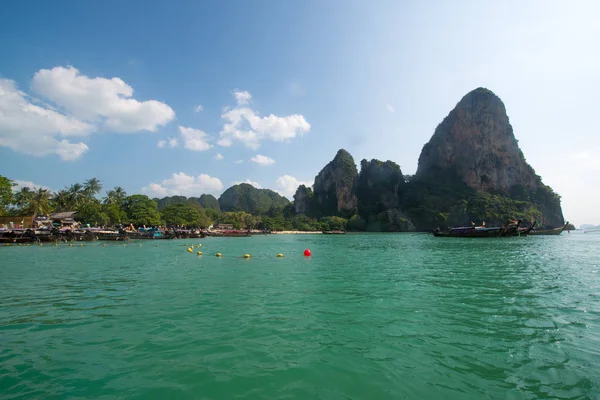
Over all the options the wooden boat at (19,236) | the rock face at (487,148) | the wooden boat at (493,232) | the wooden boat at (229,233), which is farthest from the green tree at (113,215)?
the rock face at (487,148)

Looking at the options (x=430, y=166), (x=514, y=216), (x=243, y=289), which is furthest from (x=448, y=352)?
(x=430, y=166)

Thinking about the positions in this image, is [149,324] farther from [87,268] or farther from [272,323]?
[87,268]

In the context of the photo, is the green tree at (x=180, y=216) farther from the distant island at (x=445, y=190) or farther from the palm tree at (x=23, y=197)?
the palm tree at (x=23, y=197)

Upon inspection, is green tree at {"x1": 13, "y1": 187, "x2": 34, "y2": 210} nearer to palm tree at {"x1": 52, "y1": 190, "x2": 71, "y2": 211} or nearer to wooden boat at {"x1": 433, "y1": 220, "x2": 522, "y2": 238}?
palm tree at {"x1": 52, "y1": 190, "x2": 71, "y2": 211}

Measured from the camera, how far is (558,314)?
888 cm

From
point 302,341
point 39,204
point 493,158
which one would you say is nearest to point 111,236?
point 39,204

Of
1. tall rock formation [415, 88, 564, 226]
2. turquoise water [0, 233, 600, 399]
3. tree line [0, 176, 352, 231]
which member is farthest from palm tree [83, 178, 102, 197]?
tall rock formation [415, 88, 564, 226]

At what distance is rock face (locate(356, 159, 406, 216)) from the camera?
180000 millimetres

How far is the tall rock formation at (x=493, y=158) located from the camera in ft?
486

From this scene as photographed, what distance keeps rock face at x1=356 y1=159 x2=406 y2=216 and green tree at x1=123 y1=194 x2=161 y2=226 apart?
125 meters

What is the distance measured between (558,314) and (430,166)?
186773 millimetres

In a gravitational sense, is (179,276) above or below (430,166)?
below

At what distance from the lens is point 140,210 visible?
85812mm

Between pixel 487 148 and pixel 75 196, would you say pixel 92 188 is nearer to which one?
pixel 75 196
